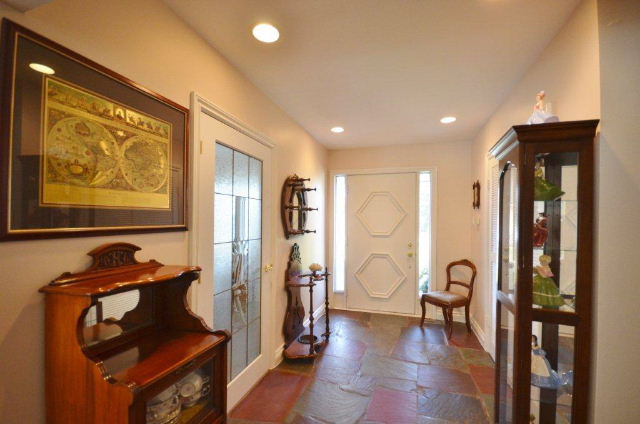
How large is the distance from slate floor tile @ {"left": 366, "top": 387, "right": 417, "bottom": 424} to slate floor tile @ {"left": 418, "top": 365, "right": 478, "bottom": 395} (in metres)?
0.27

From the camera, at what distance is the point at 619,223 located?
130cm

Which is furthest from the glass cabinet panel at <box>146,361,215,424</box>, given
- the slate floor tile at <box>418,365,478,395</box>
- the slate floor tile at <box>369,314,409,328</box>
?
the slate floor tile at <box>369,314,409,328</box>

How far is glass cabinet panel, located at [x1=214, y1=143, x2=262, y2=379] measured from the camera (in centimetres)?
202

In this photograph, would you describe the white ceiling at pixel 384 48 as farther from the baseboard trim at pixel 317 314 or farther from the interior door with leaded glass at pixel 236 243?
the baseboard trim at pixel 317 314

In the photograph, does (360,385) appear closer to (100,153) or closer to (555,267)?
(555,267)

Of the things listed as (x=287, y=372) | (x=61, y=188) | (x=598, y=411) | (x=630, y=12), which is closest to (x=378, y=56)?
(x=630, y=12)

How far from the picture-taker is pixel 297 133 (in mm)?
3348

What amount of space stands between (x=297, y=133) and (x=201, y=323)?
246 centimetres

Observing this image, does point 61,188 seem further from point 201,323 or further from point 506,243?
point 506,243

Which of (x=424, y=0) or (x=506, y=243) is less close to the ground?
(x=424, y=0)

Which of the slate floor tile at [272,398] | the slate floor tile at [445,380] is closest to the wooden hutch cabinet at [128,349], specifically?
the slate floor tile at [272,398]

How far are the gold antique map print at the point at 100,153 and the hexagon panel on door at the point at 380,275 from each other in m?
3.38

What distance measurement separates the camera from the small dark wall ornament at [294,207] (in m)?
2.98

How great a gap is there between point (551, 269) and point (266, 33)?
2.02m
